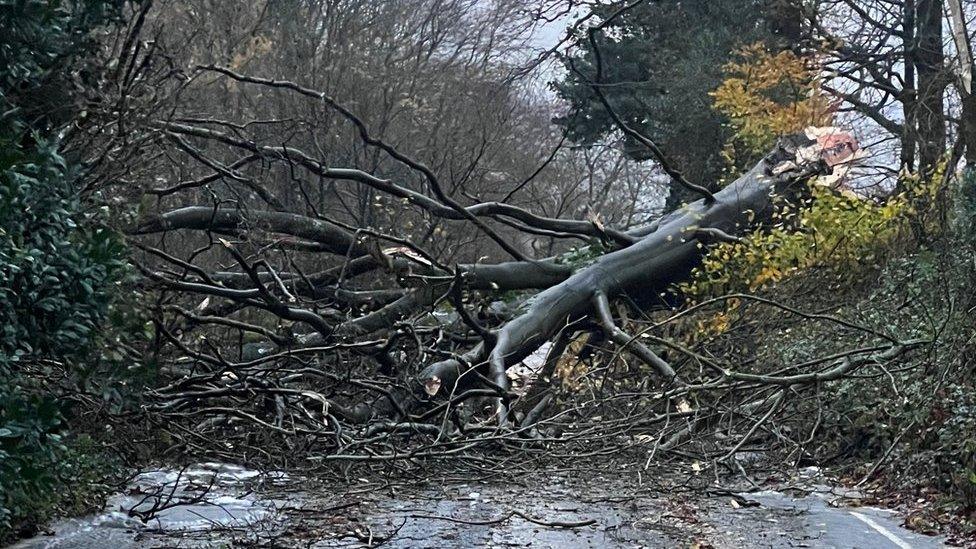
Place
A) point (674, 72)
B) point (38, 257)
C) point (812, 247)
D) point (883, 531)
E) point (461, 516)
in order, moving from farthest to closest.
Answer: point (674, 72), point (812, 247), point (461, 516), point (883, 531), point (38, 257)

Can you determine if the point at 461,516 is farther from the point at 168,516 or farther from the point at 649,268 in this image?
the point at 649,268

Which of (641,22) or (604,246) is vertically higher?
(641,22)

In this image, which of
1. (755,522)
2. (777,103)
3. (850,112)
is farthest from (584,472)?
(850,112)

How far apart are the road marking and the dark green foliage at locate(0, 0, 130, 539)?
4.46 meters

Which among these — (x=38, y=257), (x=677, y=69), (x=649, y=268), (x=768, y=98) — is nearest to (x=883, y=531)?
(x=38, y=257)

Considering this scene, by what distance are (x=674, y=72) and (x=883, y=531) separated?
19332 millimetres

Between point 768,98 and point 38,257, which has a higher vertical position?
point 768,98

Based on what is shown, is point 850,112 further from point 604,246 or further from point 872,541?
point 872,541

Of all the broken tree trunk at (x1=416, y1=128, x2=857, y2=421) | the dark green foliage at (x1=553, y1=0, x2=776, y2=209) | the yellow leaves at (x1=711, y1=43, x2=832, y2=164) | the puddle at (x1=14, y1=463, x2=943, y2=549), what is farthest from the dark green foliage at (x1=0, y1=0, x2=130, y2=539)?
the dark green foliage at (x1=553, y1=0, x2=776, y2=209)

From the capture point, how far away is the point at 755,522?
308 inches

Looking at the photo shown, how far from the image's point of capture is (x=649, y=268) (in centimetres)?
1452

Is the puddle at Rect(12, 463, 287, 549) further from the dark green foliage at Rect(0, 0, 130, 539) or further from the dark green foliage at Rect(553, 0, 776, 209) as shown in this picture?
the dark green foliage at Rect(553, 0, 776, 209)

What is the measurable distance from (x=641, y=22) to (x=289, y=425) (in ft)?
62.6

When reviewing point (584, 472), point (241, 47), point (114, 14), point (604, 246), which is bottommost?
point (584, 472)
